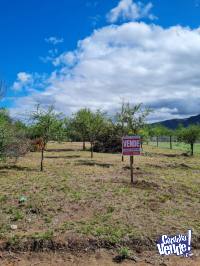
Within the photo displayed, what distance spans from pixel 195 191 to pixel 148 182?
6.76 feet

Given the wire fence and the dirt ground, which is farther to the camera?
the wire fence

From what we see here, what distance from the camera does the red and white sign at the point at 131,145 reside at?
14.3 metres

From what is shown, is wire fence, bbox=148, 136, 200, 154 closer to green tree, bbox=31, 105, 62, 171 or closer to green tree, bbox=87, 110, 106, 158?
green tree, bbox=87, 110, 106, 158

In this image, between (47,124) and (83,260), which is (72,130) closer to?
(47,124)

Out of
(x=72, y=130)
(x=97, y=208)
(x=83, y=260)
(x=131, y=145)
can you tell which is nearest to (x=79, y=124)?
(x=72, y=130)

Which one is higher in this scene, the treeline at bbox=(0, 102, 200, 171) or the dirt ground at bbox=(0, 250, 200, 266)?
the treeline at bbox=(0, 102, 200, 171)

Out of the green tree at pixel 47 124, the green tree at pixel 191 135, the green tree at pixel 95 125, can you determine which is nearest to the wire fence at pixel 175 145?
the green tree at pixel 191 135

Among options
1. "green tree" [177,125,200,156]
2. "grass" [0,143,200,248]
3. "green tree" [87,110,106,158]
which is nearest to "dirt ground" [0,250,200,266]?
"grass" [0,143,200,248]

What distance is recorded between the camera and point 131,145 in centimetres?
1445

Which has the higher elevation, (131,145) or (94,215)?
(131,145)

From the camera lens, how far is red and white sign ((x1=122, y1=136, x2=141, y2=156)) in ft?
47.0

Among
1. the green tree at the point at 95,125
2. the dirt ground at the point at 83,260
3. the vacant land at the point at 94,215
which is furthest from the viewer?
the green tree at the point at 95,125

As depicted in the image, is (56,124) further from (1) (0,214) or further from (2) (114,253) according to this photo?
(2) (114,253)

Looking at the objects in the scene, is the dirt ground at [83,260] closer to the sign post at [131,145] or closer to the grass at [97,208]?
the grass at [97,208]
